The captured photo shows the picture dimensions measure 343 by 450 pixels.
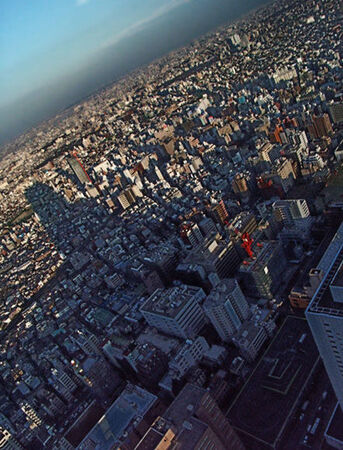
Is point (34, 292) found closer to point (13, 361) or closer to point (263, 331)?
point (13, 361)

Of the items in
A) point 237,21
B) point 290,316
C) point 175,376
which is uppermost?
point 237,21

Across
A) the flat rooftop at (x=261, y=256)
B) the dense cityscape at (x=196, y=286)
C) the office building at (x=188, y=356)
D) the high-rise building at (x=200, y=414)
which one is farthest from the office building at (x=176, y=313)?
the high-rise building at (x=200, y=414)

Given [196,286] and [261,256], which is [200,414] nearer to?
[261,256]

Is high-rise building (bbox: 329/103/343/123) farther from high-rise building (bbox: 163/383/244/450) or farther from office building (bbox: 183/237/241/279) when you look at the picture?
high-rise building (bbox: 163/383/244/450)

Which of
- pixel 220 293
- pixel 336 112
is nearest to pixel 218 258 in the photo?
pixel 220 293

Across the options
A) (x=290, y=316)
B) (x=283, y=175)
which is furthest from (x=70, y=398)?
(x=283, y=175)

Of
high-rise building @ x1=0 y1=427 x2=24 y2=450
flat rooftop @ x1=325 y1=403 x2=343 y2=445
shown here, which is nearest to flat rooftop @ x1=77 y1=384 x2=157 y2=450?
high-rise building @ x1=0 y1=427 x2=24 y2=450

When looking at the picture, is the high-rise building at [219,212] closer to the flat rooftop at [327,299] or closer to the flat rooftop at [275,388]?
the flat rooftop at [275,388]
